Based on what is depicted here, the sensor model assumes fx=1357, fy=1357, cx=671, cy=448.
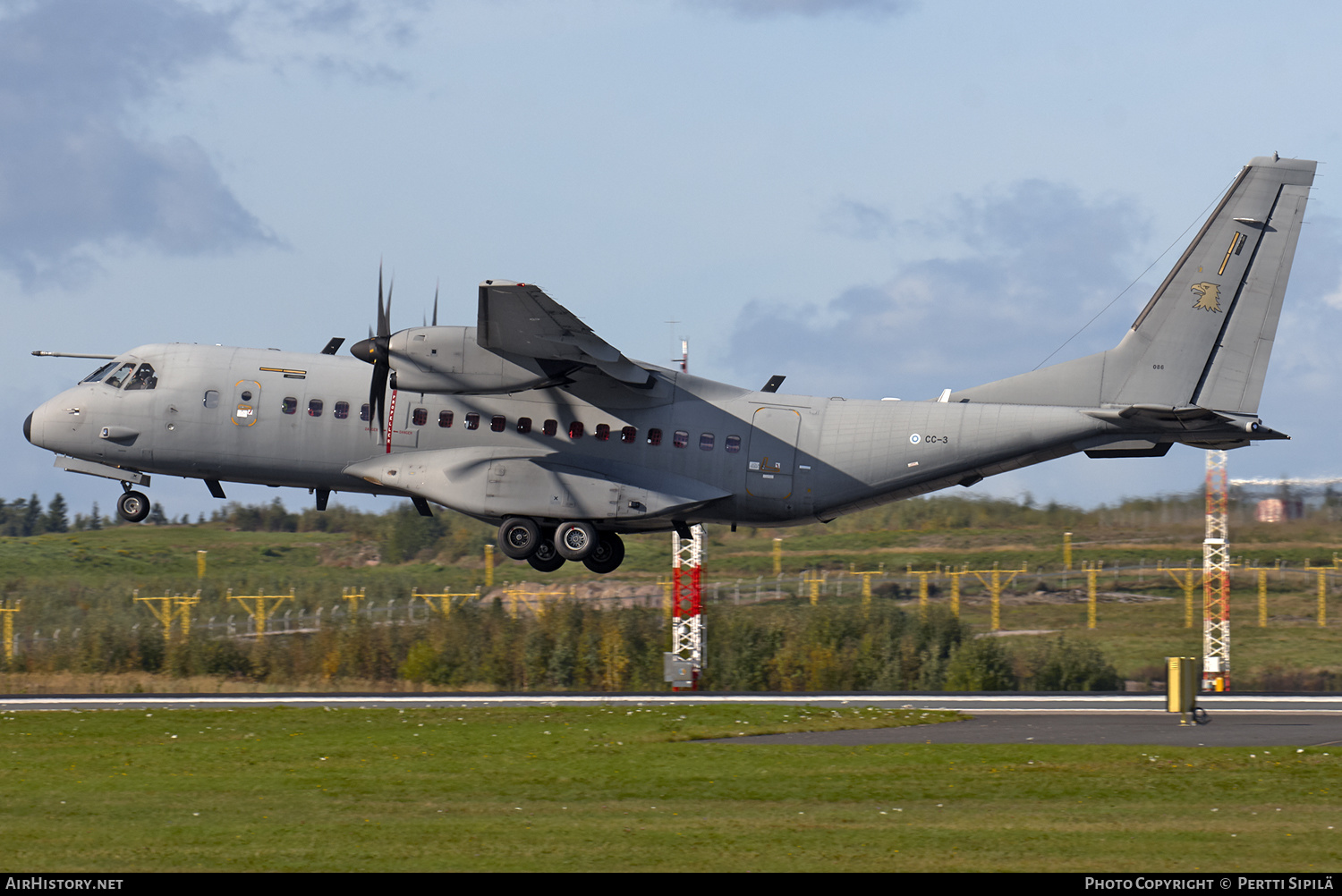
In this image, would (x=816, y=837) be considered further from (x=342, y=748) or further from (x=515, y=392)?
(x=515, y=392)

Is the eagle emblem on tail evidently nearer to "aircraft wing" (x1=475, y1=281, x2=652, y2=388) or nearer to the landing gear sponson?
"aircraft wing" (x1=475, y1=281, x2=652, y2=388)

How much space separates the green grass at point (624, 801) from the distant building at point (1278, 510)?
1674cm

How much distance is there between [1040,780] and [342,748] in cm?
1276

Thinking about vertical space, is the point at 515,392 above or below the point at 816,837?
above

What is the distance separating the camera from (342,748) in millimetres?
25625

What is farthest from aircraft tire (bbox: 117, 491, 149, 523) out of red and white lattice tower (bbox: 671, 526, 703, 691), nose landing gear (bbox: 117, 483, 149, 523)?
red and white lattice tower (bbox: 671, 526, 703, 691)

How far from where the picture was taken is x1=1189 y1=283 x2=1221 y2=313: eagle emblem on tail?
28.4 m

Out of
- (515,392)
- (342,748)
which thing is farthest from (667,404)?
(342,748)

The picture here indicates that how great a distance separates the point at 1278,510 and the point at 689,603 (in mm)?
18171

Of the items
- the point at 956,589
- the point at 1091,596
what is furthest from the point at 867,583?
the point at 1091,596

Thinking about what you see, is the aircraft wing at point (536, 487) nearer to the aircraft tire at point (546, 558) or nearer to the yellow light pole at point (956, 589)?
the aircraft tire at point (546, 558)

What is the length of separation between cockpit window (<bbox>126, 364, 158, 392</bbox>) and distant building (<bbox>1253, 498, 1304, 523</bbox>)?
30.0 meters

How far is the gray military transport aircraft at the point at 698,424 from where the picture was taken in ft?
92.6

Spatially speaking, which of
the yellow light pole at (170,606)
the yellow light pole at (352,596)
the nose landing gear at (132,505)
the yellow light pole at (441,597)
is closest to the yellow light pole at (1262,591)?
the yellow light pole at (441,597)
